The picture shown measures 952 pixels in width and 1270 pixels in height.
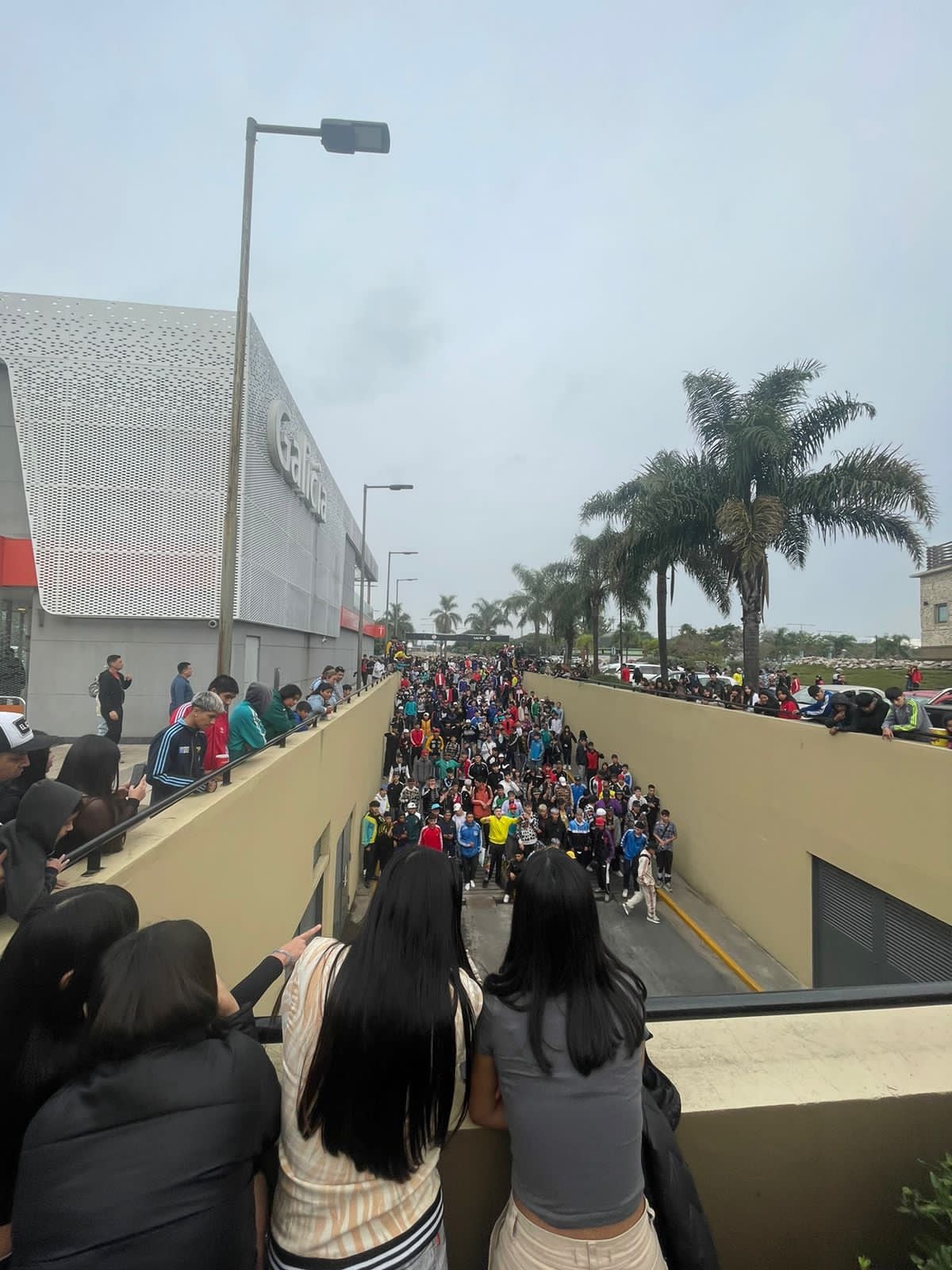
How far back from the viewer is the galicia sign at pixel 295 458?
1638 cm

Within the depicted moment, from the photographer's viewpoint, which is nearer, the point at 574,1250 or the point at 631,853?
the point at 574,1250

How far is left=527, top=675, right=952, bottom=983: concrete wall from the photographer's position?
25.6ft

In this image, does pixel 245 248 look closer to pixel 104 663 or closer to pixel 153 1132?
pixel 153 1132

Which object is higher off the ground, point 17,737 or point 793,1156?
point 17,737

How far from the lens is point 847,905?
913 centimetres

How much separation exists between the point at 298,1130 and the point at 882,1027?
1.90m

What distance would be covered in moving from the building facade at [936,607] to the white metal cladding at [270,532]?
31680 mm

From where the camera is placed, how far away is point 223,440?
564 inches

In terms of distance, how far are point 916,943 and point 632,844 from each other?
5.07m

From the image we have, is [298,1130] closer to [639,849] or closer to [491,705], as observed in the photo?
[639,849]

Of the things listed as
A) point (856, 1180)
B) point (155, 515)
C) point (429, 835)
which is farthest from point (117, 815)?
point (155, 515)

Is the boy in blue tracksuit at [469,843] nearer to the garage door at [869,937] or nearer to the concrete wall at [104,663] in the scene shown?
the garage door at [869,937]

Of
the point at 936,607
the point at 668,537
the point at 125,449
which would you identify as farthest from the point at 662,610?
the point at 936,607

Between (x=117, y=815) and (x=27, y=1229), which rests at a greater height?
(x=117, y=815)
